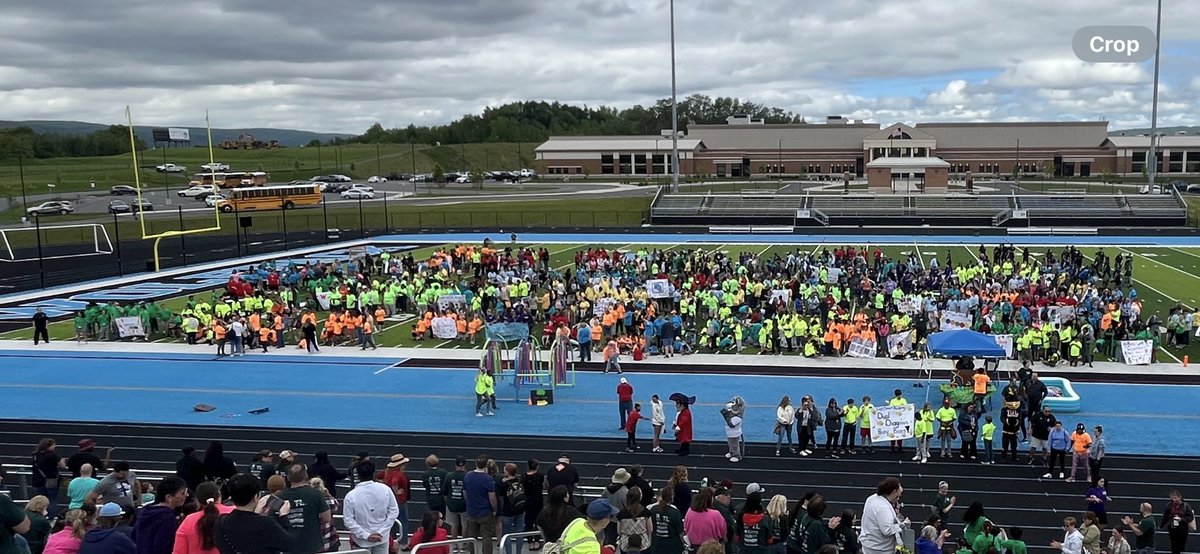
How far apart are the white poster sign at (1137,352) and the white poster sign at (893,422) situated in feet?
29.0

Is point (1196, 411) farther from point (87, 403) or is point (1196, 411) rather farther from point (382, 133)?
point (382, 133)

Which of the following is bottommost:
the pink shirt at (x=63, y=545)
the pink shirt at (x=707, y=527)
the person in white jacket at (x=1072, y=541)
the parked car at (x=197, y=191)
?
the person in white jacket at (x=1072, y=541)

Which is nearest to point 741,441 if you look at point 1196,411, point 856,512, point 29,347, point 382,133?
point 856,512

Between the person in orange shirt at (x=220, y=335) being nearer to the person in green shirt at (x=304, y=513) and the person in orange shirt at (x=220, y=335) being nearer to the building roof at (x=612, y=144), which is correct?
the person in green shirt at (x=304, y=513)

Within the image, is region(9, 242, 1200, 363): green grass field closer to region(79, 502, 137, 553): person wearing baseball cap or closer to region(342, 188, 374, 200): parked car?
region(79, 502, 137, 553): person wearing baseball cap

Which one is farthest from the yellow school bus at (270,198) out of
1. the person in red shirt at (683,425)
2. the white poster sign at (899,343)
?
the person in red shirt at (683,425)

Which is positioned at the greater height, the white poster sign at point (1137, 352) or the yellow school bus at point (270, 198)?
the yellow school bus at point (270, 198)

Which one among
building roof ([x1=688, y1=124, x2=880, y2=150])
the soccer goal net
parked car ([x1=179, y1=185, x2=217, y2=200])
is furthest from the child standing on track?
building roof ([x1=688, y1=124, x2=880, y2=150])

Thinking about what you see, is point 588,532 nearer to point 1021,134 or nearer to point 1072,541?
point 1072,541

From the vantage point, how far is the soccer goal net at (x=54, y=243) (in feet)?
151

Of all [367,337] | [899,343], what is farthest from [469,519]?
[367,337]

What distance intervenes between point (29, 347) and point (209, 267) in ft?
50.7

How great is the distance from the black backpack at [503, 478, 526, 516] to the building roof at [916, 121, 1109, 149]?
97.0m

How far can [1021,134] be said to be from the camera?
98.4 meters
